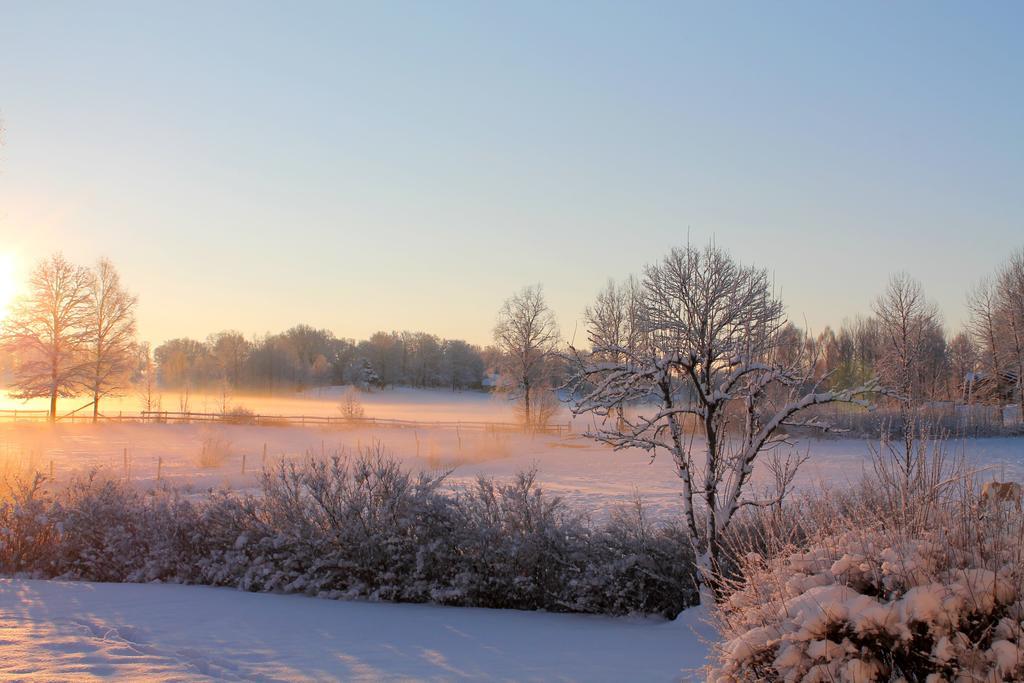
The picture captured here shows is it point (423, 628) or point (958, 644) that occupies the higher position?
point (958, 644)

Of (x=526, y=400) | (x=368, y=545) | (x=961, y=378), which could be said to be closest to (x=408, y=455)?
(x=526, y=400)

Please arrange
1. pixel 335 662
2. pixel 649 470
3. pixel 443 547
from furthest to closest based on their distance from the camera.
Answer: pixel 649 470 → pixel 443 547 → pixel 335 662

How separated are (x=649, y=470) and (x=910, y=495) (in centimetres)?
2367

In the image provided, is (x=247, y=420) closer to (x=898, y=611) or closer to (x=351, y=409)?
(x=351, y=409)

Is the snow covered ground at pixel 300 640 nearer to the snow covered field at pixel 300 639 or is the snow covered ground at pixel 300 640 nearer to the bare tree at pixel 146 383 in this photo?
the snow covered field at pixel 300 639

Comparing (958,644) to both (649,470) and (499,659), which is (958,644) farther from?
(649,470)

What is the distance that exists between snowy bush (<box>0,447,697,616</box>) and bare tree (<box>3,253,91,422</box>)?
3595cm

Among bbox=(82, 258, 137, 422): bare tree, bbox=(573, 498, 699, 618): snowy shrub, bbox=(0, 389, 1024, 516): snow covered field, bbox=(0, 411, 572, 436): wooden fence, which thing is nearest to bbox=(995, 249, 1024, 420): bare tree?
bbox=(0, 389, 1024, 516): snow covered field

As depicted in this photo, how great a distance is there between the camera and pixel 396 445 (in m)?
35.6

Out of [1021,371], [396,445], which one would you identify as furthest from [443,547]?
[1021,371]

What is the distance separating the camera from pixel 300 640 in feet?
27.3

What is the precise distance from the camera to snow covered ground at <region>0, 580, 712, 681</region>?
22.1 feet

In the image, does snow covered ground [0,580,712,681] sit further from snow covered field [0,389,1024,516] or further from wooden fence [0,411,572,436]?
wooden fence [0,411,572,436]

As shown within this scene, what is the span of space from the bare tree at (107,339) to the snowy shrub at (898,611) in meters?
47.6
